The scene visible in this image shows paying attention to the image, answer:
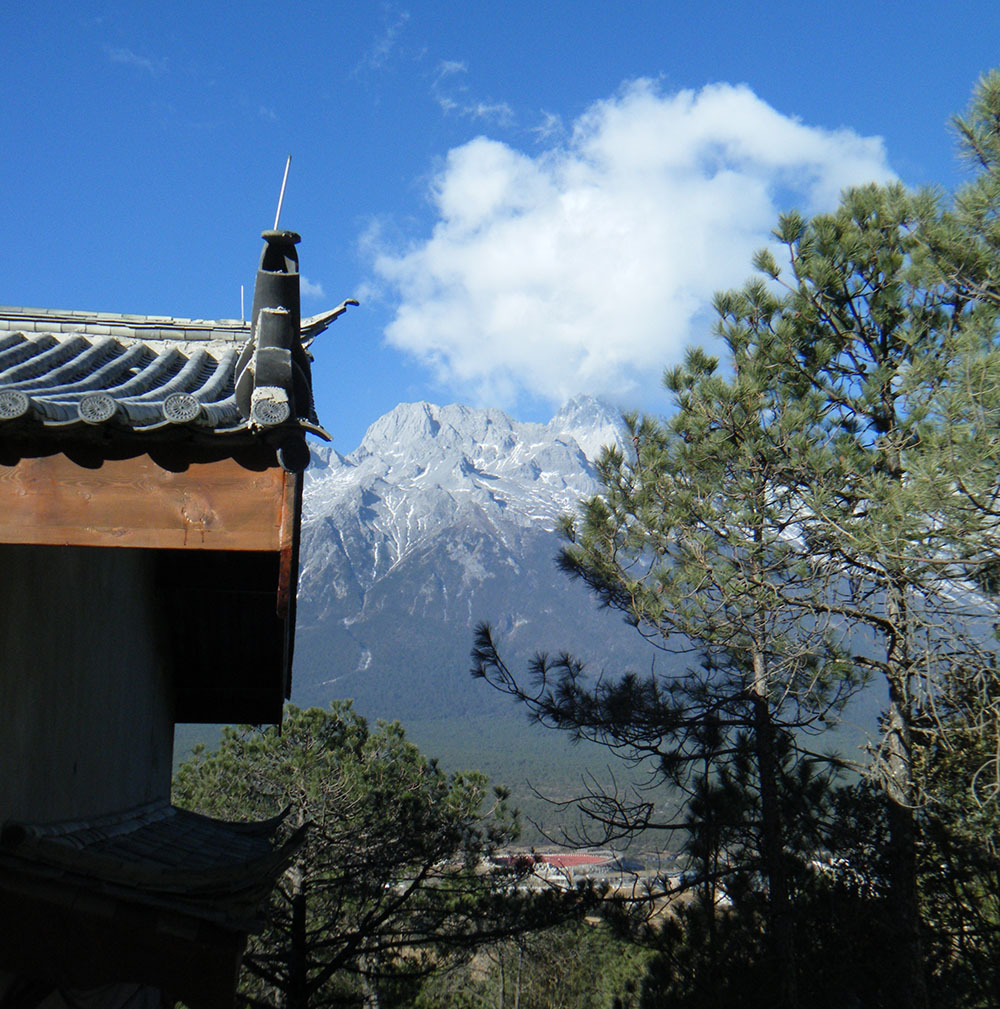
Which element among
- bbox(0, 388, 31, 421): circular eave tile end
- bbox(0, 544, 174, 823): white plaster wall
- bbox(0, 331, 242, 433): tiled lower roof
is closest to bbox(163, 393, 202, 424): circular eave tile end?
bbox(0, 331, 242, 433): tiled lower roof

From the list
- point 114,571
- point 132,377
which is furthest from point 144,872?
point 114,571

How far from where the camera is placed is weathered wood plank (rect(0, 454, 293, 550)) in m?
2.33

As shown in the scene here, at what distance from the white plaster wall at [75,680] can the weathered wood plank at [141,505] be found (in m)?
0.81

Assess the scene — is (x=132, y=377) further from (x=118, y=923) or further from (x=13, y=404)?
→ (x=118, y=923)

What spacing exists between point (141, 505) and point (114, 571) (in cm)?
230

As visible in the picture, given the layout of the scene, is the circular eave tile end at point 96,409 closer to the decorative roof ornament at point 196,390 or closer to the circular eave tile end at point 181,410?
the decorative roof ornament at point 196,390

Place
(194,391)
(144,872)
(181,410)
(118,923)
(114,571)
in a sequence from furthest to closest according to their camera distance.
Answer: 1. (114,571)
2. (194,391)
3. (144,872)
4. (118,923)
5. (181,410)

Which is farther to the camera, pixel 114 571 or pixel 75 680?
pixel 114 571

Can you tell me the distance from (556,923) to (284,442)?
301 inches

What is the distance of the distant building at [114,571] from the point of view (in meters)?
2.33

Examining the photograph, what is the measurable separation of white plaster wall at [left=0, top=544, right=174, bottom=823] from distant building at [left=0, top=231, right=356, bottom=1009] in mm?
14

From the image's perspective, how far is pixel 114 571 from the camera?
4.43 m

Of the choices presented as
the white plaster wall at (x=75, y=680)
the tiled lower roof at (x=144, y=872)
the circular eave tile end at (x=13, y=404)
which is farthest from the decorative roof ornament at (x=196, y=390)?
the tiled lower roof at (x=144, y=872)

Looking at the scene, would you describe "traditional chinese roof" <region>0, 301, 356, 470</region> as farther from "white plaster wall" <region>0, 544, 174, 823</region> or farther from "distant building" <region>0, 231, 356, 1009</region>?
"white plaster wall" <region>0, 544, 174, 823</region>
